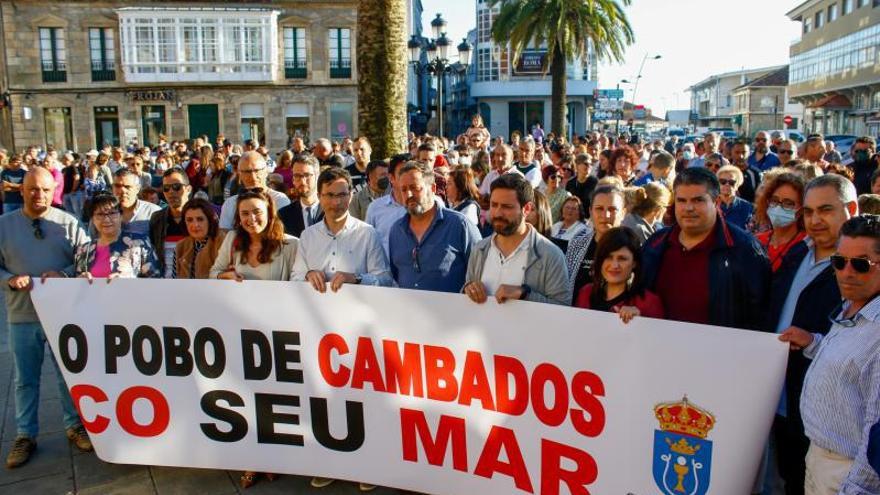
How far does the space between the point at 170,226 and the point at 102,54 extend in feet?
120

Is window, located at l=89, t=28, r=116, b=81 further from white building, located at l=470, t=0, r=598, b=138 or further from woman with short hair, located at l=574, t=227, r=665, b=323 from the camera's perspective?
woman with short hair, located at l=574, t=227, r=665, b=323

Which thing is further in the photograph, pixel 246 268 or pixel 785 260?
pixel 246 268

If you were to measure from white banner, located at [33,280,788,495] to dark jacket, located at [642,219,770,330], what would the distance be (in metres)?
0.44

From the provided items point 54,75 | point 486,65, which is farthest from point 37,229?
point 486,65

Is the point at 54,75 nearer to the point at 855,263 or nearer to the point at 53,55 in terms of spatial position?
the point at 53,55

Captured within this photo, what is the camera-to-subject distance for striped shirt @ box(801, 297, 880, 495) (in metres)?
2.26

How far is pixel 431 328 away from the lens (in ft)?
12.0

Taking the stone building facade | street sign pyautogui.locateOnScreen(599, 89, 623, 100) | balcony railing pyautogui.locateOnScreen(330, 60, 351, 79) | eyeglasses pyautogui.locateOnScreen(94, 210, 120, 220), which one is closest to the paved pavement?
eyeglasses pyautogui.locateOnScreen(94, 210, 120, 220)

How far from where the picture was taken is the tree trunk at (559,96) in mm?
21266

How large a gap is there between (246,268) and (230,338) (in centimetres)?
45

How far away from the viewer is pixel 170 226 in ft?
17.1

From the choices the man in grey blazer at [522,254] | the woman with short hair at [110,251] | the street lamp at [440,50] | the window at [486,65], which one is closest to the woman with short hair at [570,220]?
the man in grey blazer at [522,254]

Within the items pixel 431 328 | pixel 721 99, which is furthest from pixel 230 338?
pixel 721 99

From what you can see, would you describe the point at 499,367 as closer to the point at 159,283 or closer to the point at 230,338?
the point at 230,338
